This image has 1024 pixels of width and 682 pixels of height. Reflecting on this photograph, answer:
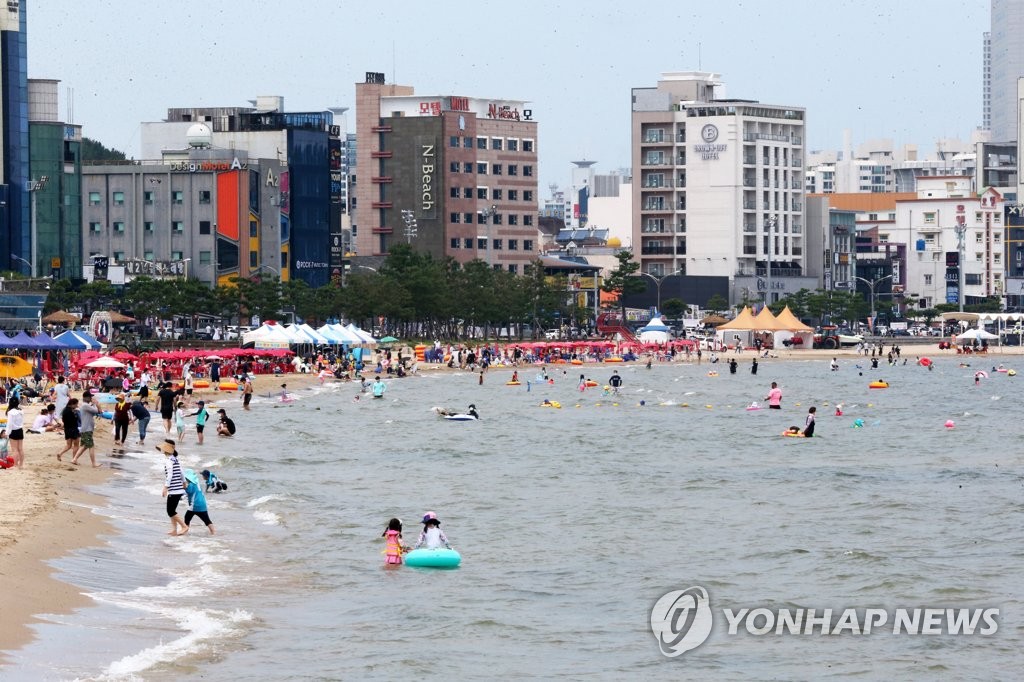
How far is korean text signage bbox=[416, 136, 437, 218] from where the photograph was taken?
170 meters

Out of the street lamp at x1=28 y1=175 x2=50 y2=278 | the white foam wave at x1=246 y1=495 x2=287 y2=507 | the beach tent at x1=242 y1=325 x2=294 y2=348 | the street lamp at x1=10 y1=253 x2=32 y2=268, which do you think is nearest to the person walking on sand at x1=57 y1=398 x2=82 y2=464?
the white foam wave at x1=246 y1=495 x2=287 y2=507

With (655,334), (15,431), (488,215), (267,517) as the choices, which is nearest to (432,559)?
(267,517)

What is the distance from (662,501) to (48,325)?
211 feet

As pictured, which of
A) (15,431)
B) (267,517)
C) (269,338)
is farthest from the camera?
(269,338)

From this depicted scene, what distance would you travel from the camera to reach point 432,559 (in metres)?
27.5

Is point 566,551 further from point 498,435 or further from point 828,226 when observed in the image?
point 828,226

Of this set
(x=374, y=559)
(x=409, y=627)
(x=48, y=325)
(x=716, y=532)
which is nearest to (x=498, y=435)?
(x=716, y=532)

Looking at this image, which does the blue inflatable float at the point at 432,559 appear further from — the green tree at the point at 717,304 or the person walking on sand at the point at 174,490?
the green tree at the point at 717,304

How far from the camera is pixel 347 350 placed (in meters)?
105

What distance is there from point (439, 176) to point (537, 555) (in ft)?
468
